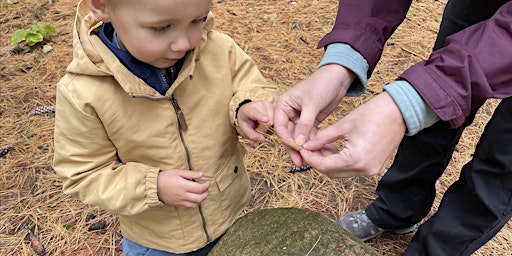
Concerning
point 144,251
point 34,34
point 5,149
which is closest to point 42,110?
point 5,149

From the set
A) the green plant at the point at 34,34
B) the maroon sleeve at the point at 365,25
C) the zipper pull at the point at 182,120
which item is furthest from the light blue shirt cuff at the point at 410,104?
the green plant at the point at 34,34

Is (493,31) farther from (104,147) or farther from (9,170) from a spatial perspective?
(9,170)

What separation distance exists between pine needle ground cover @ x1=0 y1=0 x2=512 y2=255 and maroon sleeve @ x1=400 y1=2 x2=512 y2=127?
1.59 metres

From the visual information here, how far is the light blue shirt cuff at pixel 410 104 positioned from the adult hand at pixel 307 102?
313mm

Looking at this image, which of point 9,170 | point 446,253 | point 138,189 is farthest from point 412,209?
point 9,170

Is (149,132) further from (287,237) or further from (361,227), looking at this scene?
(361,227)

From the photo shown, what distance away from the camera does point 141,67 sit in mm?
1508

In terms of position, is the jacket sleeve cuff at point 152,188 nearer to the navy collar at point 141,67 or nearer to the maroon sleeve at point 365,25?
the navy collar at point 141,67

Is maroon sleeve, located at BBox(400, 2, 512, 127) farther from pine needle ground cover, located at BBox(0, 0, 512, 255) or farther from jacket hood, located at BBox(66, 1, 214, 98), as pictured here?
pine needle ground cover, located at BBox(0, 0, 512, 255)

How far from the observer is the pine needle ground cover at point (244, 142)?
8.85 ft

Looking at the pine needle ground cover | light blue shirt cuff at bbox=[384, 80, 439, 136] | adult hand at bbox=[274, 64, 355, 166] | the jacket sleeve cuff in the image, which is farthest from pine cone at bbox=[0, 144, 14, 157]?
light blue shirt cuff at bbox=[384, 80, 439, 136]

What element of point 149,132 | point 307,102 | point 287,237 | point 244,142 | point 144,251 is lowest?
point 244,142

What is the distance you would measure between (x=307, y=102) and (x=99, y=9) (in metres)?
0.72

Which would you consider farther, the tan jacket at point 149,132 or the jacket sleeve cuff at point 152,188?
the jacket sleeve cuff at point 152,188
